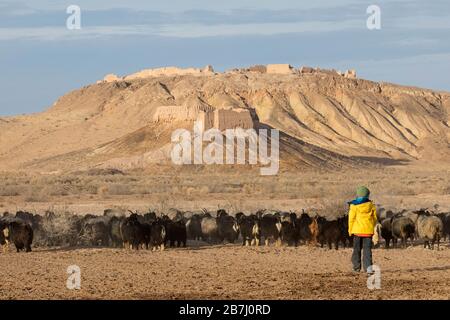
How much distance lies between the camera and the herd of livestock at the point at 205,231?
23.3 m

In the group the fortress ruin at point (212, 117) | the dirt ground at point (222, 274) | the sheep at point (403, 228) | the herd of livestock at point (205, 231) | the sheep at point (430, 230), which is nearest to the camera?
the dirt ground at point (222, 274)

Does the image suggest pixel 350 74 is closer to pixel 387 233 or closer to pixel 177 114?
pixel 177 114

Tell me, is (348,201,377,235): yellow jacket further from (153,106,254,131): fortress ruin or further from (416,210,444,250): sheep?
(153,106,254,131): fortress ruin

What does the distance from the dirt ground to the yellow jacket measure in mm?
803

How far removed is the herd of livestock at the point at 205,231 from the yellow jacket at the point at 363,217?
682 cm

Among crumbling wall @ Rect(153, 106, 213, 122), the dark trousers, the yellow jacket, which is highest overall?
crumbling wall @ Rect(153, 106, 213, 122)

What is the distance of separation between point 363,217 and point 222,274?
9.56 feet

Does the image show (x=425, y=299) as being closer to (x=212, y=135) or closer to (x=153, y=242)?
(x=153, y=242)

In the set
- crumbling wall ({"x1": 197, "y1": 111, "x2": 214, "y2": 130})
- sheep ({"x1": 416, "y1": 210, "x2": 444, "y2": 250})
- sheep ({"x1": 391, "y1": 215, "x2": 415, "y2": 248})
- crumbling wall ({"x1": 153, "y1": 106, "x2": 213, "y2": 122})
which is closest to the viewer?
sheep ({"x1": 416, "y1": 210, "x2": 444, "y2": 250})

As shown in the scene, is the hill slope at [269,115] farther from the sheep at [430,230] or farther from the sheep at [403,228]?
the sheep at [430,230]

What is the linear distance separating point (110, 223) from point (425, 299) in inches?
508

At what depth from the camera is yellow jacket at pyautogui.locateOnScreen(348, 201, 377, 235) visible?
16141 millimetres

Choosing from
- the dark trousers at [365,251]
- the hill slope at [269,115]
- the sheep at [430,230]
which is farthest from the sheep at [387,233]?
the hill slope at [269,115]

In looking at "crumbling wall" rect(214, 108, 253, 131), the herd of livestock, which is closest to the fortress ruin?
"crumbling wall" rect(214, 108, 253, 131)
